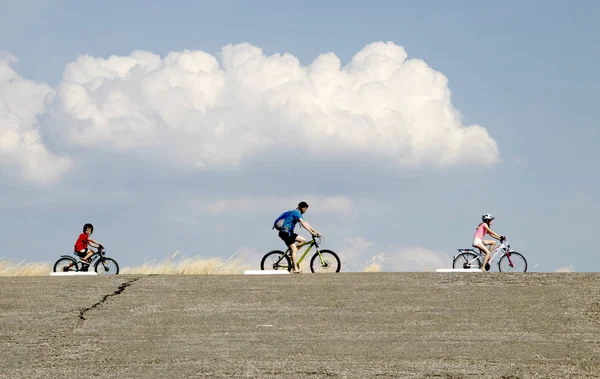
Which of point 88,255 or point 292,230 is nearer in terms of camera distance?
point 292,230

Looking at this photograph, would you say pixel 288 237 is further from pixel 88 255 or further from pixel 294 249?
pixel 88 255

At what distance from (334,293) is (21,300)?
19.6ft

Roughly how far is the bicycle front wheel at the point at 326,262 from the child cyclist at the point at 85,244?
20.8 feet

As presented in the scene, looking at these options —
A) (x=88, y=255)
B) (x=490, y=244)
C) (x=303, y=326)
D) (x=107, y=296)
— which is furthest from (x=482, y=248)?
(x=107, y=296)

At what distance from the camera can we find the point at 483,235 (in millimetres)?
24281

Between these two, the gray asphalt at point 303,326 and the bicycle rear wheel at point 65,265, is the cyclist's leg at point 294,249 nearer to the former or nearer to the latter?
the gray asphalt at point 303,326

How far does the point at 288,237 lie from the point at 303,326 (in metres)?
7.94

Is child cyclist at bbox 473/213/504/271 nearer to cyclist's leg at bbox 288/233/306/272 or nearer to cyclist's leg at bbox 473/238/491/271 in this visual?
cyclist's leg at bbox 473/238/491/271

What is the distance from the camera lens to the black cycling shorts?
2205cm

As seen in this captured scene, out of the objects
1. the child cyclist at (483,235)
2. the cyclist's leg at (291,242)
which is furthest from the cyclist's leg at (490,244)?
the cyclist's leg at (291,242)

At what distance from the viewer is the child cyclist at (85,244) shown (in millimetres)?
24422

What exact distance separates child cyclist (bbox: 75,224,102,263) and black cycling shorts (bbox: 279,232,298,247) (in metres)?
5.73

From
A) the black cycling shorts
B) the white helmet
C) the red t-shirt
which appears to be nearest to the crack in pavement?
→ the black cycling shorts

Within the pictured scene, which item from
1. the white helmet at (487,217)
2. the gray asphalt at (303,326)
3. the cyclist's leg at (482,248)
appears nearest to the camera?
the gray asphalt at (303,326)
